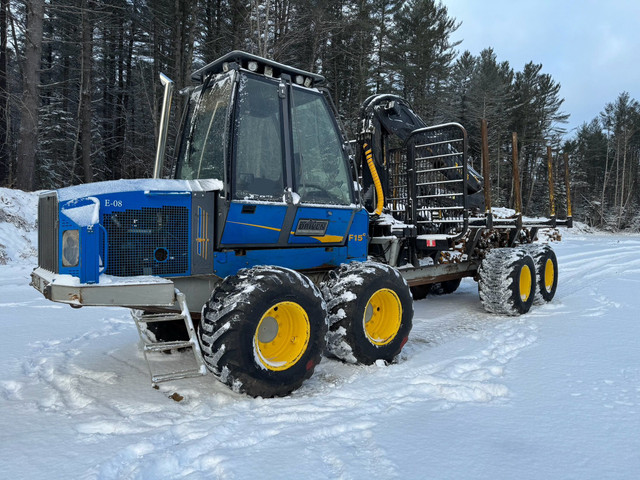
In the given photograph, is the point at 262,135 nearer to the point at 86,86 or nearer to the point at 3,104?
the point at 86,86

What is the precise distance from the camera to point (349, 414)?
10.7 ft

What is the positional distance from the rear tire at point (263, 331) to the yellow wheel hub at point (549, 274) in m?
5.24

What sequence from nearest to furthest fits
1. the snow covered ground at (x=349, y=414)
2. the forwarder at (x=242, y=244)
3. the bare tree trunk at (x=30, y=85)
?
the snow covered ground at (x=349, y=414), the forwarder at (x=242, y=244), the bare tree trunk at (x=30, y=85)

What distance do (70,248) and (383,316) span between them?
2896 mm

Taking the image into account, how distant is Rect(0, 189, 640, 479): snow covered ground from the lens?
2.57 meters

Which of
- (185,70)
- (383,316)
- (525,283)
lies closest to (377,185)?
(383,316)

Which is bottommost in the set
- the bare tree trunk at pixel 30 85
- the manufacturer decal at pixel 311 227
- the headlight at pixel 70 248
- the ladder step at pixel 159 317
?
the ladder step at pixel 159 317

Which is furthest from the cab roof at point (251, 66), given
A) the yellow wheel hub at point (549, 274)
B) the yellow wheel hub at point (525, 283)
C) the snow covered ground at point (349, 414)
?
the yellow wheel hub at point (549, 274)

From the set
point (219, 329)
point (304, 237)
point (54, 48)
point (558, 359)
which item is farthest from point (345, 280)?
point (54, 48)

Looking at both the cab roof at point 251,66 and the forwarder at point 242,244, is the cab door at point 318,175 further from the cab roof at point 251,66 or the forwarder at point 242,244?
the cab roof at point 251,66

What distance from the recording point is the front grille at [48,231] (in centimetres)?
345

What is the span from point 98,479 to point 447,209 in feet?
17.1

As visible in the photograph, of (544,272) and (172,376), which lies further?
(544,272)

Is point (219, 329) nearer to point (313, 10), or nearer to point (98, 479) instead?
point (98, 479)
